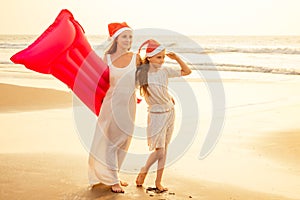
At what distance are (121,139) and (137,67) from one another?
2.33 ft

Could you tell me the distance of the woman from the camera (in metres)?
4.44

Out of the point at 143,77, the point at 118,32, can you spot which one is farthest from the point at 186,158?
the point at 118,32

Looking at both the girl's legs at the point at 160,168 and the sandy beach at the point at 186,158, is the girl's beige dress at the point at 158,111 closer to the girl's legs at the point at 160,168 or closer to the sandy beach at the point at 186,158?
the girl's legs at the point at 160,168

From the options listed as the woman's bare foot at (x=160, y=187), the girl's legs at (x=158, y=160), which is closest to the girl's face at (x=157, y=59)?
the girl's legs at (x=158, y=160)

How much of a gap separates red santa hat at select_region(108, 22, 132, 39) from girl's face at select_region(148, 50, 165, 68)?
1.28ft

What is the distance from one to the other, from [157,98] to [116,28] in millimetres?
814

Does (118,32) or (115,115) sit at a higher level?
(118,32)

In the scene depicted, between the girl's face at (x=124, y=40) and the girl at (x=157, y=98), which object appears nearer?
the girl at (x=157, y=98)

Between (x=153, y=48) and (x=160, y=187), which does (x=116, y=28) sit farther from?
(x=160, y=187)

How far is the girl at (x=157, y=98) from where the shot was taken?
14.4ft

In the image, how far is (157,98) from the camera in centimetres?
440

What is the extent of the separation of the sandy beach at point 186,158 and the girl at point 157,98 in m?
0.46

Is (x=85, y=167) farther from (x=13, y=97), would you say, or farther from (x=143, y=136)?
(x=13, y=97)

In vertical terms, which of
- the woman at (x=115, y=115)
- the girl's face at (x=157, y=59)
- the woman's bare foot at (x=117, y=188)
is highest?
the girl's face at (x=157, y=59)
